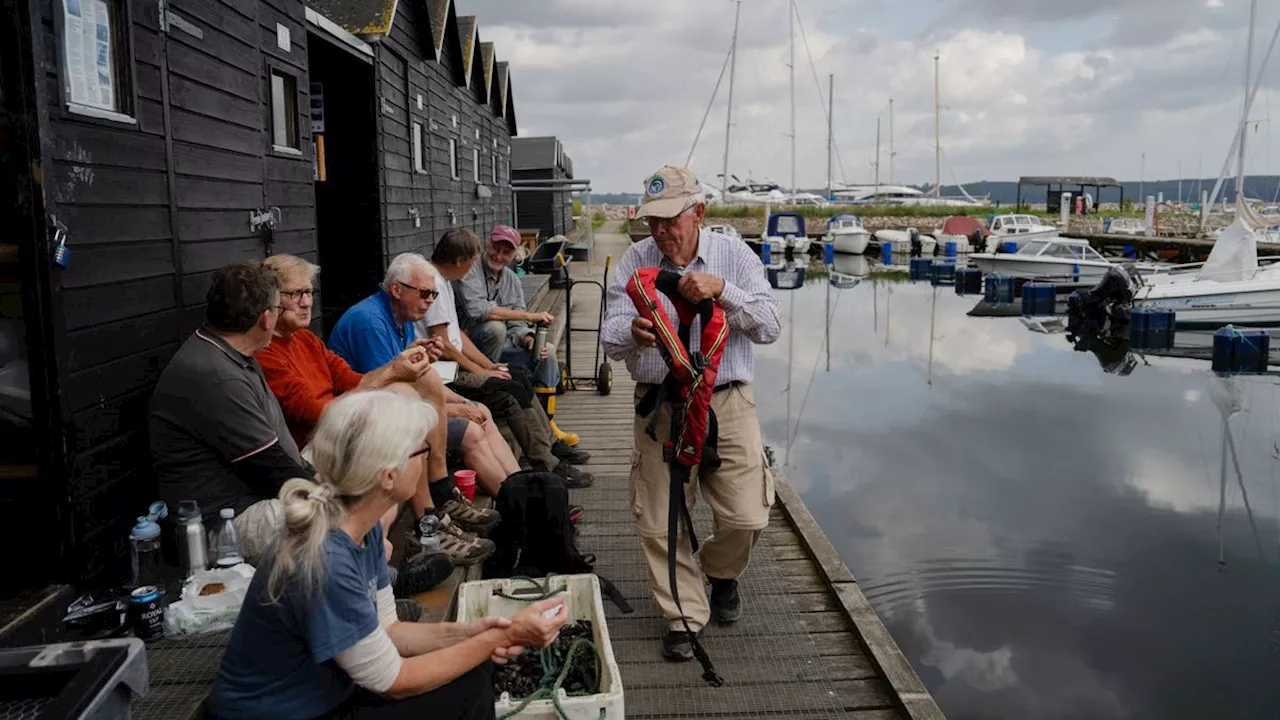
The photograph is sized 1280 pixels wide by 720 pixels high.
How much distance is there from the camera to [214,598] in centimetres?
301

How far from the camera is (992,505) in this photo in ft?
29.8

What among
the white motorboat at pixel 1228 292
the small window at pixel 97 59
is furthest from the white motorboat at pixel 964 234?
the small window at pixel 97 59

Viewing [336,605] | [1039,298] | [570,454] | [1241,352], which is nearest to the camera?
[336,605]

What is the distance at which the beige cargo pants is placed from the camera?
11.7ft

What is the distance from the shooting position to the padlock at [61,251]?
3.15 metres

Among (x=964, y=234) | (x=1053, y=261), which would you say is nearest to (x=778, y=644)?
(x=1053, y=261)

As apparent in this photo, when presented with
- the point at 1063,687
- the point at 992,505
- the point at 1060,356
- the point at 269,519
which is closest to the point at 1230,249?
the point at 1060,356

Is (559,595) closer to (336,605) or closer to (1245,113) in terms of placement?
(336,605)

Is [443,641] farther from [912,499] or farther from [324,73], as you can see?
[324,73]

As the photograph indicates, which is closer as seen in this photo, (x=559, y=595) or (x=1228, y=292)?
(x=559, y=595)

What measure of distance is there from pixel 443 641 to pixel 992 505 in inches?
306

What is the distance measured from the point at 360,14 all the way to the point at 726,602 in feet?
25.7

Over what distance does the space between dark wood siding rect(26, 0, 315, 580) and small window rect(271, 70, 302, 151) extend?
0.59 m

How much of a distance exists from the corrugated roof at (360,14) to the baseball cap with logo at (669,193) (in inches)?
269
